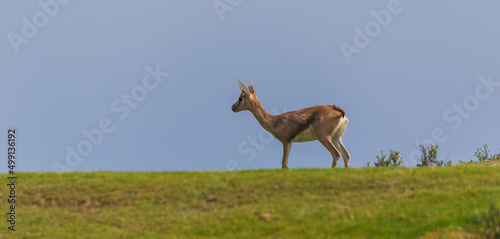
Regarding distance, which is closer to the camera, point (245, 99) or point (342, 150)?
point (342, 150)

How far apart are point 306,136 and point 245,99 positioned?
3951 mm

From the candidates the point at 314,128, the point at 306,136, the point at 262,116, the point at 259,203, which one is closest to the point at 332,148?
the point at 314,128

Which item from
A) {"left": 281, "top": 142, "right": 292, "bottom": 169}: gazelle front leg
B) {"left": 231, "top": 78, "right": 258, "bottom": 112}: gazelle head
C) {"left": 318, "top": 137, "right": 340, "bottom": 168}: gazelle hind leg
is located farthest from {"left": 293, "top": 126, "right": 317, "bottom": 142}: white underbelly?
{"left": 231, "top": 78, "right": 258, "bottom": 112}: gazelle head

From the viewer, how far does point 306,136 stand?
2342 centimetres

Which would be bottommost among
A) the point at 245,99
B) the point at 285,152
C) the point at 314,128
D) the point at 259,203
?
the point at 259,203

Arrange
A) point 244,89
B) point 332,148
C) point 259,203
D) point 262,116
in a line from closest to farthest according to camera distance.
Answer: point 259,203 < point 332,148 < point 262,116 < point 244,89

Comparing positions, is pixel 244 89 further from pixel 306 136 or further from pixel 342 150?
pixel 342 150

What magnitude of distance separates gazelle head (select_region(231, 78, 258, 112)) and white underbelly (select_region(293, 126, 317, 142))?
3.26m

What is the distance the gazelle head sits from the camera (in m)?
25.7

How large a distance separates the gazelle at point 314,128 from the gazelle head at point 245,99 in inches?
64.8

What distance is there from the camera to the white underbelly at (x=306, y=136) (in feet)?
76.5

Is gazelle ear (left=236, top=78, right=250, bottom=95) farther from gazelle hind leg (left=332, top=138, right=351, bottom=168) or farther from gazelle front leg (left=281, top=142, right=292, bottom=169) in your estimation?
gazelle hind leg (left=332, top=138, right=351, bottom=168)

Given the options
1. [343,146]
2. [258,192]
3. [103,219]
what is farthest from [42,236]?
[343,146]

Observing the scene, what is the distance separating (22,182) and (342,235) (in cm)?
1271
